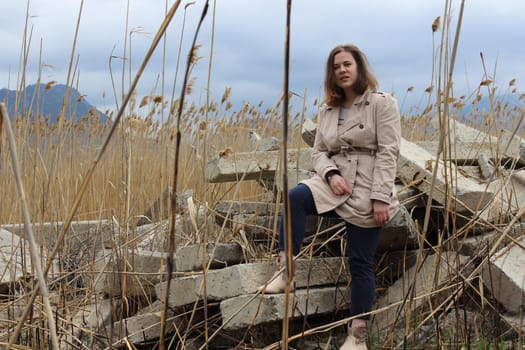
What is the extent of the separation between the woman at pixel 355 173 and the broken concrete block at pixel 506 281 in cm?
49

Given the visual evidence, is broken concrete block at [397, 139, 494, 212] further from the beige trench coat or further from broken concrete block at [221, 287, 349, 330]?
broken concrete block at [221, 287, 349, 330]

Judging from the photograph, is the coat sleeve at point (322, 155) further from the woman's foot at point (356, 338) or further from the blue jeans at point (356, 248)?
the woman's foot at point (356, 338)

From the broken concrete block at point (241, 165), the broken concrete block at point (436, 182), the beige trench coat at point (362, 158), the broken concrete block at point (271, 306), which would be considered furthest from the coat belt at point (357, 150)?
the broken concrete block at point (271, 306)

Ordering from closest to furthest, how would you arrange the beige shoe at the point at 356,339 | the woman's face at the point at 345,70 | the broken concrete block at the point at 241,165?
the beige shoe at the point at 356,339
the woman's face at the point at 345,70
the broken concrete block at the point at 241,165

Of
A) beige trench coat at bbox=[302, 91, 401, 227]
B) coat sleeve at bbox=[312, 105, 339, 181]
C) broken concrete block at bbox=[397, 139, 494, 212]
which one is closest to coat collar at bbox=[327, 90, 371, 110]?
beige trench coat at bbox=[302, 91, 401, 227]

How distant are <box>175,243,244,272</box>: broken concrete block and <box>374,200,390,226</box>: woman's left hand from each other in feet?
2.55

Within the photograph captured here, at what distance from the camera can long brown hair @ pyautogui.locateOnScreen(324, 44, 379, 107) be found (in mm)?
2867

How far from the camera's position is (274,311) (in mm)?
2656

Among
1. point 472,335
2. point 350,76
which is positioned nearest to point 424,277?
point 472,335

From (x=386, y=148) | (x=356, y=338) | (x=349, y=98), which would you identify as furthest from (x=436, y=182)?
(x=356, y=338)

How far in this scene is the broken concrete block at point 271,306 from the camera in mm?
2646

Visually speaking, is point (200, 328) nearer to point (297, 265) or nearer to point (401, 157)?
point (297, 265)

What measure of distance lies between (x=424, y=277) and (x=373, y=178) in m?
0.64

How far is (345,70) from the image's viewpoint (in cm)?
283
